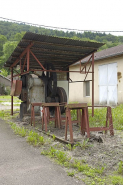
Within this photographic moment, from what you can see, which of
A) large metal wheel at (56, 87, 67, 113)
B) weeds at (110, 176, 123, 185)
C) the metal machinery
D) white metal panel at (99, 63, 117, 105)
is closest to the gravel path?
weeds at (110, 176, 123, 185)

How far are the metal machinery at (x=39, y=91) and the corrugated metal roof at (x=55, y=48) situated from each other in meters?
1.01

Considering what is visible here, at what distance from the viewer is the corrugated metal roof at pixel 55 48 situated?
8209 millimetres

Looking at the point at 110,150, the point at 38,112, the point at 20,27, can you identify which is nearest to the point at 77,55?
the point at 38,112

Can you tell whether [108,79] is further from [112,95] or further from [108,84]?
[112,95]

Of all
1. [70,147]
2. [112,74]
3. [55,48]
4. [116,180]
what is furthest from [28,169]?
[112,74]

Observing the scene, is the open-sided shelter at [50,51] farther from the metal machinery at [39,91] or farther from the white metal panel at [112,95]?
the white metal panel at [112,95]

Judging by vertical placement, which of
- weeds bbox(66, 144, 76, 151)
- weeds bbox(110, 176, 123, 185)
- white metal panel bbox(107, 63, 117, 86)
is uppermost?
white metal panel bbox(107, 63, 117, 86)

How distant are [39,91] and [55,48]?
8.38 ft

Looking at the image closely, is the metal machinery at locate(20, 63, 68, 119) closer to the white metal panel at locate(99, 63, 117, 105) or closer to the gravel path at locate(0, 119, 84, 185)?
the gravel path at locate(0, 119, 84, 185)

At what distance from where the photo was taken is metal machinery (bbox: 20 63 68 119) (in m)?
10.5

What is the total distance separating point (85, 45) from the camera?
30.2 ft

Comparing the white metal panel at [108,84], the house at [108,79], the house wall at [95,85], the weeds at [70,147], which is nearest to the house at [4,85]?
the house wall at [95,85]

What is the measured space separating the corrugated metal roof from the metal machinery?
1.01 m

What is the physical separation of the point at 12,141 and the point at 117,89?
34.8 ft
